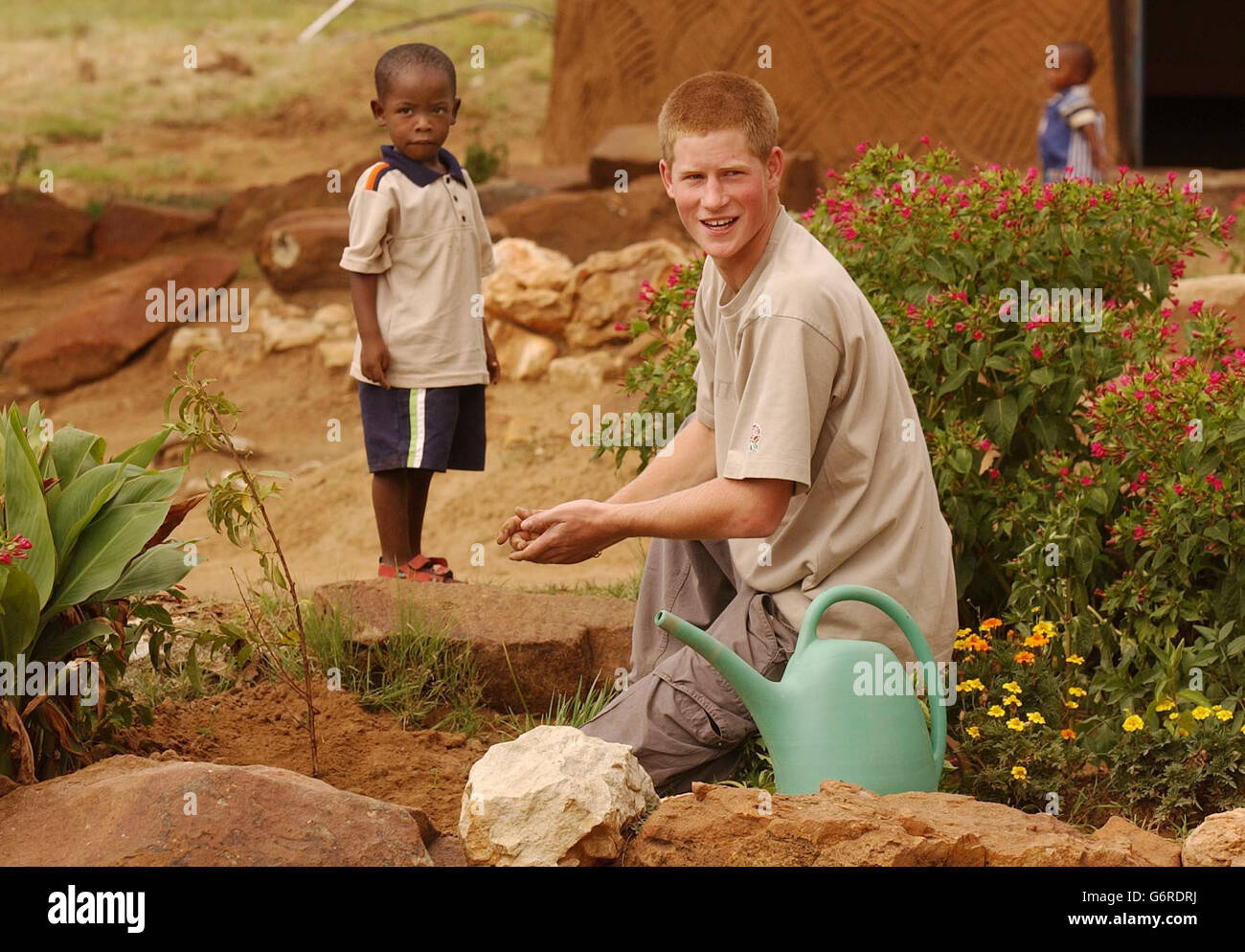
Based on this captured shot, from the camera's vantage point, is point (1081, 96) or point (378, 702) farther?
point (1081, 96)

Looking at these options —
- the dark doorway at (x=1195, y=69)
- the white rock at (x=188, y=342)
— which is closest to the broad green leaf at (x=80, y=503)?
the white rock at (x=188, y=342)

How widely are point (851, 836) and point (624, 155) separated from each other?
769cm

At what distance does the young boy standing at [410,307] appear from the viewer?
5102 millimetres

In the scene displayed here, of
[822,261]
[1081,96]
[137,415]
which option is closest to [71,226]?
[137,415]

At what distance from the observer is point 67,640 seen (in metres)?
3.21

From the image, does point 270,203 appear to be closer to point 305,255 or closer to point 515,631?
point 305,255

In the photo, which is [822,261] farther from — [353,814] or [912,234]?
[353,814]

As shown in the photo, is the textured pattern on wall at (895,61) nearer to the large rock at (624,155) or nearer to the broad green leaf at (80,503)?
the large rock at (624,155)

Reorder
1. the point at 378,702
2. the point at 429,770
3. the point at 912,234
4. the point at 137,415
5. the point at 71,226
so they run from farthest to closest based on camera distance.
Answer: the point at 71,226 → the point at 137,415 → the point at 912,234 → the point at 378,702 → the point at 429,770

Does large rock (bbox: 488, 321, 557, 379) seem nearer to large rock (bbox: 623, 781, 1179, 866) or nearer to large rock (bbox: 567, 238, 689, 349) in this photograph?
large rock (bbox: 567, 238, 689, 349)

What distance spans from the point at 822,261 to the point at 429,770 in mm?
1466

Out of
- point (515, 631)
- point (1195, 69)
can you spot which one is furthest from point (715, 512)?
point (1195, 69)

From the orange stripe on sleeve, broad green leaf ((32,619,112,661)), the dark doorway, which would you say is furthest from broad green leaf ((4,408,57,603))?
the dark doorway
